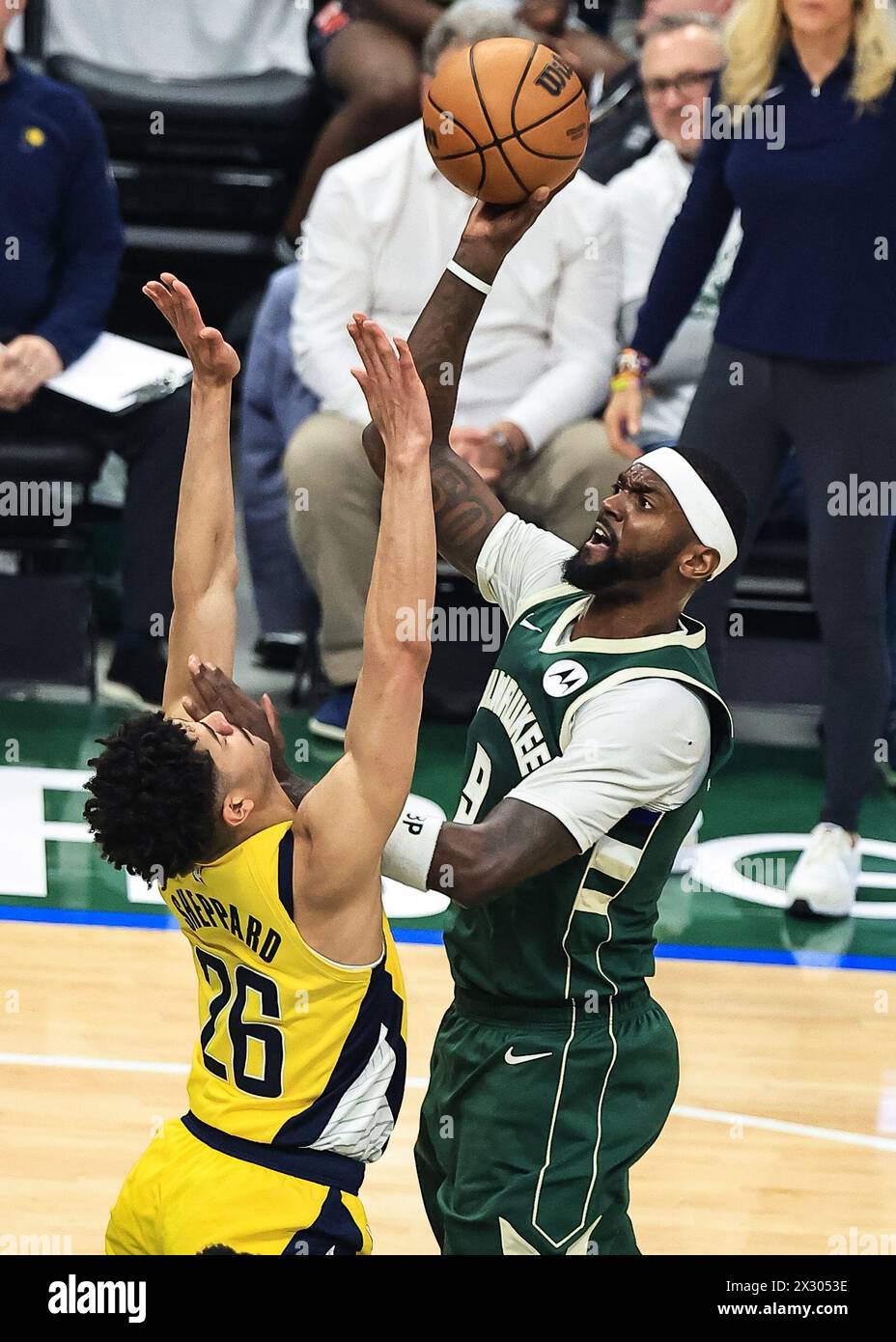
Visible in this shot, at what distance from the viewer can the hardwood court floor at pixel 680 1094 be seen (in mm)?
3928

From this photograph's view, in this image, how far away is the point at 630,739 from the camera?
9.55 feet

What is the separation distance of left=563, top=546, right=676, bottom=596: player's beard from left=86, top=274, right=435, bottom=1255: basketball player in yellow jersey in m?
0.48

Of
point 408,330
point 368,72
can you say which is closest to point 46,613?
point 408,330

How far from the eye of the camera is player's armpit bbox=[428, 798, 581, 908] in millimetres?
2770

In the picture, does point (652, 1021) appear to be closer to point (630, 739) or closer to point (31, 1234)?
point (630, 739)

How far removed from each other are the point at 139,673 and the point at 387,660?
4.26 metres

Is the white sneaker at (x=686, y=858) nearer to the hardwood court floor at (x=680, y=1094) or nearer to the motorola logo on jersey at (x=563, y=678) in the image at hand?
the hardwood court floor at (x=680, y=1094)

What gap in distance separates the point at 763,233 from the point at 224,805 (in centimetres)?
309

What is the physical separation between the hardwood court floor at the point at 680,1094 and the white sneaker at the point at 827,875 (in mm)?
311

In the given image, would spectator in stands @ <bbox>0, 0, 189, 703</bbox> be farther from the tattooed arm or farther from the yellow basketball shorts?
the yellow basketball shorts

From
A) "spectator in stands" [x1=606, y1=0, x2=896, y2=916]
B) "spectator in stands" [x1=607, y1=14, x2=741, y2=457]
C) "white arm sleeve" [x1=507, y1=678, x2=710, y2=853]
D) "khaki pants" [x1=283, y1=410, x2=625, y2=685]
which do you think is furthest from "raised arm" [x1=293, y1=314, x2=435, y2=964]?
"spectator in stands" [x1=607, y1=14, x2=741, y2=457]

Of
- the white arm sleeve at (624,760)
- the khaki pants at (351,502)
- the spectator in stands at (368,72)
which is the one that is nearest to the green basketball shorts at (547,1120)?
the white arm sleeve at (624,760)

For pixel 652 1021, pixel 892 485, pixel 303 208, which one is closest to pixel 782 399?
pixel 892 485

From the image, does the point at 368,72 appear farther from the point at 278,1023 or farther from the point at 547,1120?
the point at 278,1023
